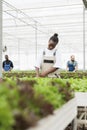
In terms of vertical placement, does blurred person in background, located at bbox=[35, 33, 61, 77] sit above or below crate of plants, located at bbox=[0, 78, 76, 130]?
above

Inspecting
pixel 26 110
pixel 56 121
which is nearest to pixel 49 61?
pixel 56 121

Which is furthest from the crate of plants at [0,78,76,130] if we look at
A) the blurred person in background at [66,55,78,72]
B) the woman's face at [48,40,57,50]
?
the blurred person in background at [66,55,78,72]

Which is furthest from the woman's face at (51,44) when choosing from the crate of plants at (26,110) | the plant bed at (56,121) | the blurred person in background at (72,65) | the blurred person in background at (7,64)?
the blurred person in background at (72,65)

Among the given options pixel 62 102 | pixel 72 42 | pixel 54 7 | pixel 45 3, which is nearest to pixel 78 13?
pixel 54 7

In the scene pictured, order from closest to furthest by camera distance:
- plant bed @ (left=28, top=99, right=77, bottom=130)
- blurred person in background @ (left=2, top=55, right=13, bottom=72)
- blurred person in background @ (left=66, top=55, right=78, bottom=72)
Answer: plant bed @ (left=28, top=99, right=77, bottom=130), blurred person in background @ (left=2, top=55, right=13, bottom=72), blurred person in background @ (left=66, top=55, right=78, bottom=72)

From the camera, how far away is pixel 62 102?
2885 mm

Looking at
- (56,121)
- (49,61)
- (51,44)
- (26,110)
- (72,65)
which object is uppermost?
(51,44)

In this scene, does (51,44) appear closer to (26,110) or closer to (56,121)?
(56,121)

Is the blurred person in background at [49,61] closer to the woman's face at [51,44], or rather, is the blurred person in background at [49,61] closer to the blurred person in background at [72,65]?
the woman's face at [51,44]

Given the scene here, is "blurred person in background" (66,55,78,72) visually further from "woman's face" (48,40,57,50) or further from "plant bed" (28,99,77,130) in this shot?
"plant bed" (28,99,77,130)

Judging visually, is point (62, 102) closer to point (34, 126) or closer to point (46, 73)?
point (34, 126)

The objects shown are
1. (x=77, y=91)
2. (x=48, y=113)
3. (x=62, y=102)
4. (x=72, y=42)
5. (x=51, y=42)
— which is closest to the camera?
(x=48, y=113)

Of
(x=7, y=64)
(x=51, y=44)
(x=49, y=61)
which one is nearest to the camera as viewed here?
(x=51, y=44)

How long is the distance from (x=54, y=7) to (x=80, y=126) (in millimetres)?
11766
